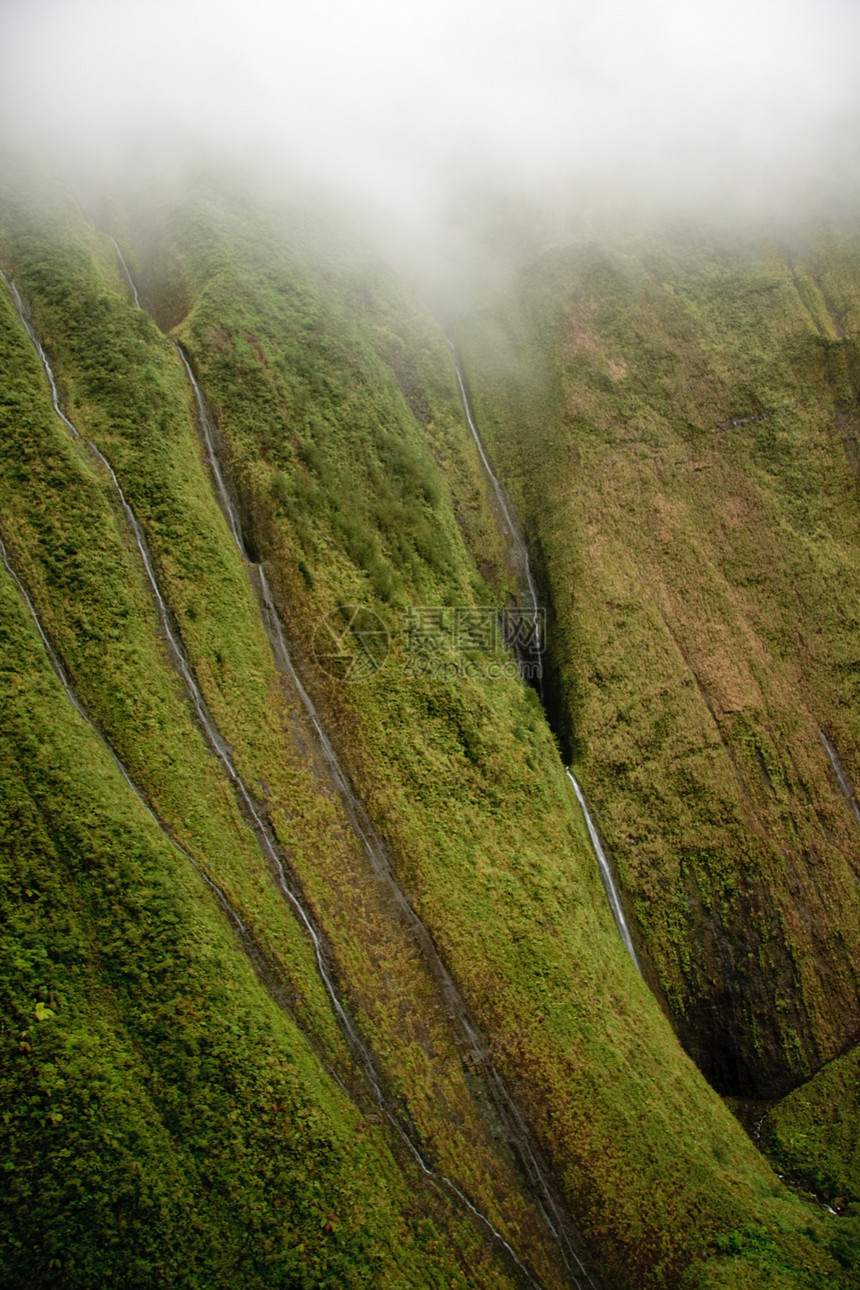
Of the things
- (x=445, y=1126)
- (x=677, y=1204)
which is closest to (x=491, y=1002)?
(x=445, y=1126)

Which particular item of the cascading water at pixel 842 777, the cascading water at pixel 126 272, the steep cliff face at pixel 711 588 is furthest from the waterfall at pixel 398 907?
the cascading water at pixel 842 777

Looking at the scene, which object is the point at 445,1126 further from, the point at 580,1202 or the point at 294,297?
the point at 294,297

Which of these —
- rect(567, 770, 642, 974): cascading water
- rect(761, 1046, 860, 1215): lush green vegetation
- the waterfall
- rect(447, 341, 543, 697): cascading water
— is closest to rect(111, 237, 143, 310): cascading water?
the waterfall

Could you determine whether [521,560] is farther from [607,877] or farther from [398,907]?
[398,907]

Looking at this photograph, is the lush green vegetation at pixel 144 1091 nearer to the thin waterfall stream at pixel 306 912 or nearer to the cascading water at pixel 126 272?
the thin waterfall stream at pixel 306 912
